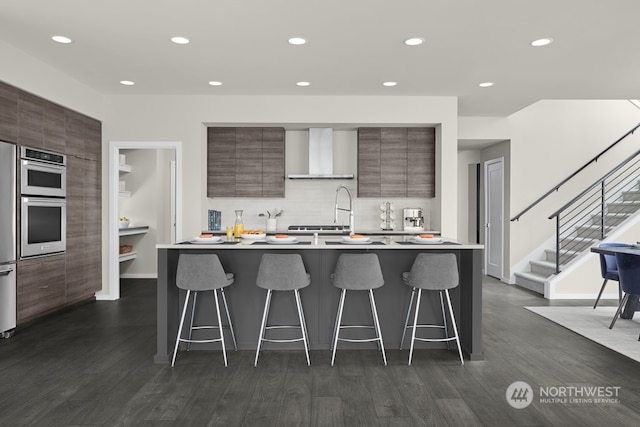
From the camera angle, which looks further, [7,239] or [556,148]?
[556,148]

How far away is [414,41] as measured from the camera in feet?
13.4

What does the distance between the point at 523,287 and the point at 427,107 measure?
Answer: 3.46m

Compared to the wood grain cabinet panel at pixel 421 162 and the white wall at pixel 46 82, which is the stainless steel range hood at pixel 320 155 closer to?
the wood grain cabinet panel at pixel 421 162

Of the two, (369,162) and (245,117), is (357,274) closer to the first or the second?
(369,162)

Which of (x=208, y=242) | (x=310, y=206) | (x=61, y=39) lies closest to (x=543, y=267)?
(x=310, y=206)

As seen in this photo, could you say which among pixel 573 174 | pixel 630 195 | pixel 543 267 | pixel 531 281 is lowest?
pixel 531 281

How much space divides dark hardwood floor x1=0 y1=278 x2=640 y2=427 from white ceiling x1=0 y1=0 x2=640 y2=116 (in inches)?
113


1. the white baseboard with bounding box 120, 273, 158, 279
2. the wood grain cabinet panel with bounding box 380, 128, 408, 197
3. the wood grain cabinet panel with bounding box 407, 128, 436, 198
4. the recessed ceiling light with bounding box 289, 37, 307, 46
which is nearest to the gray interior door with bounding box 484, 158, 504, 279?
the wood grain cabinet panel with bounding box 407, 128, 436, 198

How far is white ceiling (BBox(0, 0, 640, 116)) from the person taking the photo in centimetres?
344

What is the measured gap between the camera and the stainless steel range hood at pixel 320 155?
21.1ft

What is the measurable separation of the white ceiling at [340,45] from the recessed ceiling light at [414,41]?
81mm

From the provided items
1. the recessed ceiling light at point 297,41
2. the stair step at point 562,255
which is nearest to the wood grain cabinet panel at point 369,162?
the recessed ceiling light at point 297,41

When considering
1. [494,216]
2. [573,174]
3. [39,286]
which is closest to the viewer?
[39,286]

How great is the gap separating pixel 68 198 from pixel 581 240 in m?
7.49
